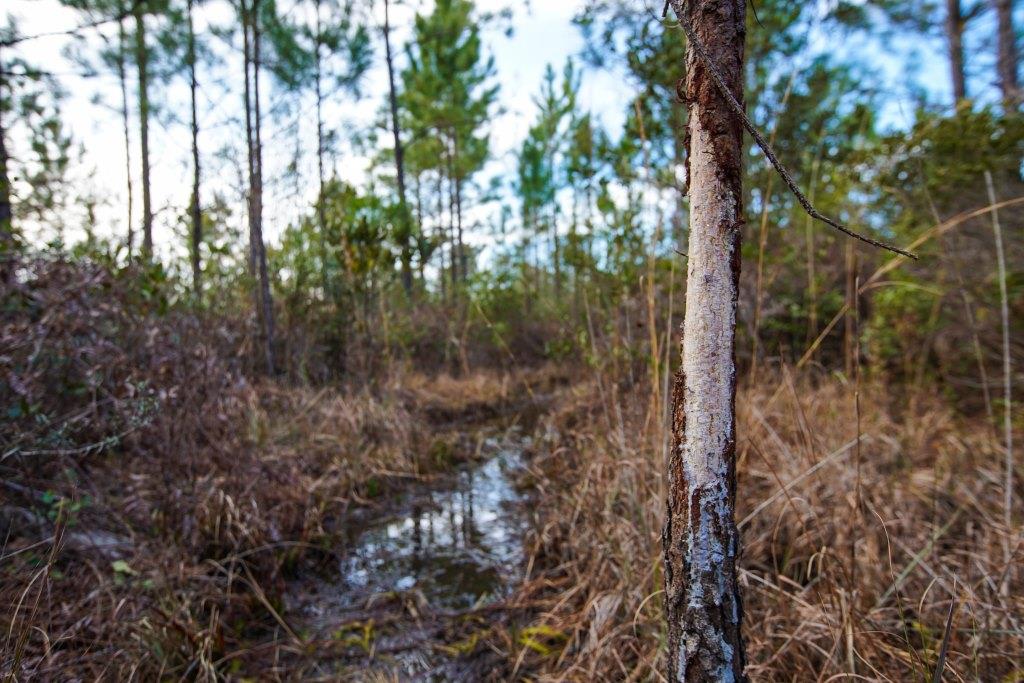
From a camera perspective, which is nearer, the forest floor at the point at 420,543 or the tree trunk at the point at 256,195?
the forest floor at the point at 420,543

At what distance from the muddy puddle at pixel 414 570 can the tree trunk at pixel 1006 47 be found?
4139 mm

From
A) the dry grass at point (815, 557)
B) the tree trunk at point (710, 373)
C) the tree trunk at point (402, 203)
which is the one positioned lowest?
the dry grass at point (815, 557)

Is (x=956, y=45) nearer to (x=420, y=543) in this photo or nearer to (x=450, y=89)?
(x=420, y=543)

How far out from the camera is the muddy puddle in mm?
2004

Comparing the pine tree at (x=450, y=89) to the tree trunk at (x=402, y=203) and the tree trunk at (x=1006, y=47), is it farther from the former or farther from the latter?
the tree trunk at (x=1006, y=47)

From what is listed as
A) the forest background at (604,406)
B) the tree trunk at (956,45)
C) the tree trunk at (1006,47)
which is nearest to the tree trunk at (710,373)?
the forest background at (604,406)

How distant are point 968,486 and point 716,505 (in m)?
2.41

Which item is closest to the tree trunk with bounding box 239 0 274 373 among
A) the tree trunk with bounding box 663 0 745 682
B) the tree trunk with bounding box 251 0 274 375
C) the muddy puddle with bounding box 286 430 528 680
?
the tree trunk with bounding box 251 0 274 375

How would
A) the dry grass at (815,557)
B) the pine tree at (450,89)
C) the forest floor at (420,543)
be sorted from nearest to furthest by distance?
the dry grass at (815,557) → the forest floor at (420,543) → the pine tree at (450,89)

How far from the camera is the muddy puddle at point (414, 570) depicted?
6.57 ft

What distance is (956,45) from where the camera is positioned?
373 cm

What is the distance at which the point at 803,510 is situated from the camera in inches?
79.4

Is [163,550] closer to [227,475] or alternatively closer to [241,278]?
[227,475]

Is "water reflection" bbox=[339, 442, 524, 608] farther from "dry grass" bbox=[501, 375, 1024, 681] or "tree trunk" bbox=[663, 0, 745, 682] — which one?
"tree trunk" bbox=[663, 0, 745, 682]
